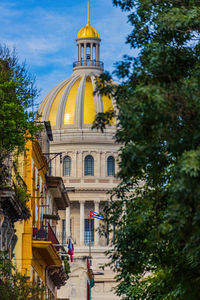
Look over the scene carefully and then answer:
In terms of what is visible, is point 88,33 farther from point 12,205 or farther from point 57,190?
point 12,205

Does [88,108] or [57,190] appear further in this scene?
[88,108]

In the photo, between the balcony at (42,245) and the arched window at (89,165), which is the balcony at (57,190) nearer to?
the balcony at (42,245)

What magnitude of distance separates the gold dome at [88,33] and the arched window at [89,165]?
21.7m

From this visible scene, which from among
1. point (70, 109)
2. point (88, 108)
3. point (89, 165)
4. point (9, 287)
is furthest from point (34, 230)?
point (89, 165)

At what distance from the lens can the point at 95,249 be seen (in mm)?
112312

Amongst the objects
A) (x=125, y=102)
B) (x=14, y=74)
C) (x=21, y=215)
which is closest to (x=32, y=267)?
(x=21, y=215)

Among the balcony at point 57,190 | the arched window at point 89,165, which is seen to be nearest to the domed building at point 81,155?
the arched window at point 89,165

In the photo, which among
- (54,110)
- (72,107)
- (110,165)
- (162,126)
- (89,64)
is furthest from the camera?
(89,64)

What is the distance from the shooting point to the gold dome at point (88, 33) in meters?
132

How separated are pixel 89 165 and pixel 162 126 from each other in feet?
339

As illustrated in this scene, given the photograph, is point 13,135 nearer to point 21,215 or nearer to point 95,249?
point 21,215

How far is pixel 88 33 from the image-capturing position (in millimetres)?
132125

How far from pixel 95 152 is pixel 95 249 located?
42.9 feet

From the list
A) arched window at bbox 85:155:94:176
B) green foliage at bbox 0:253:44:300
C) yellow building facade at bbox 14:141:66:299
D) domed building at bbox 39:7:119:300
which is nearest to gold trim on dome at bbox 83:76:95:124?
domed building at bbox 39:7:119:300
